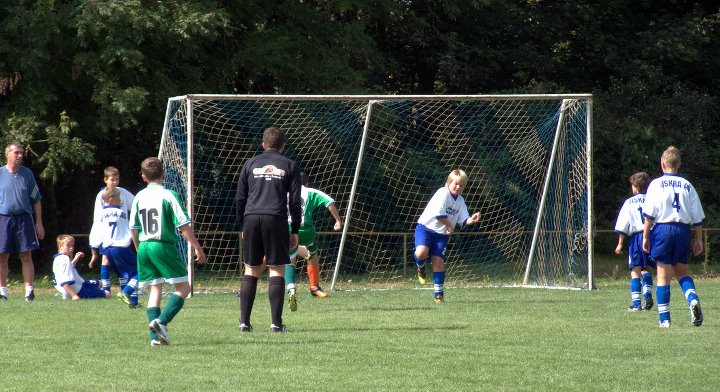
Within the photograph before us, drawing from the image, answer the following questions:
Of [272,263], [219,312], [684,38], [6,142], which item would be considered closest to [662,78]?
[684,38]

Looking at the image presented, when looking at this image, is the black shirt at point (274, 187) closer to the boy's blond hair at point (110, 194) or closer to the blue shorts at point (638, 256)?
the boy's blond hair at point (110, 194)

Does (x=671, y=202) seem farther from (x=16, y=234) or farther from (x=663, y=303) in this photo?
(x=16, y=234)

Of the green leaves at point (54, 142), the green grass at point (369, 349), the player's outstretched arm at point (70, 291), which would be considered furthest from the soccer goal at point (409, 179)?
the green grass at point (369, 349)

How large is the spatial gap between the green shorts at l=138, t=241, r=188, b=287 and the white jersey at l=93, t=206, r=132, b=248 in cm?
479

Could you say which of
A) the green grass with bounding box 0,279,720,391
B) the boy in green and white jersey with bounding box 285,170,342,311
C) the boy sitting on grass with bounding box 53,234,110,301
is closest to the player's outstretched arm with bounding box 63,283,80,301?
the boy sitting on grass with bounding box 53,234,110,301

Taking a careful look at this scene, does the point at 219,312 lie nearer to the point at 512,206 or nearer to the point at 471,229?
the point at 512,206

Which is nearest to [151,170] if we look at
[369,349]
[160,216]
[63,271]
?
[160,216]

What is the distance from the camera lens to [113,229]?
45.2 ft

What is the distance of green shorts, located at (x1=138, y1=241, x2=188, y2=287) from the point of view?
9.00 meters

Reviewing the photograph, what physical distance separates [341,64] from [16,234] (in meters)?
10.1

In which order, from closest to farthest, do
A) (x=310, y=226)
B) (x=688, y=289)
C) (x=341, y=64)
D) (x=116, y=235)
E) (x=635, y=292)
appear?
(x=688, y=289), (x=635, y=292), (x=116, y=235), (x=310, y=226), (x=341, y=64)

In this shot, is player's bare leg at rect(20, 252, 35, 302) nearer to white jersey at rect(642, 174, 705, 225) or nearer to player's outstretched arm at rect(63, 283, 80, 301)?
player's outstretched arm at rect(63, 283, 80, 301)

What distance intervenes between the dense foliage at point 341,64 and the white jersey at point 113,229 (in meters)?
5.61

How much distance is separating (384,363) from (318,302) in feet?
20.3
